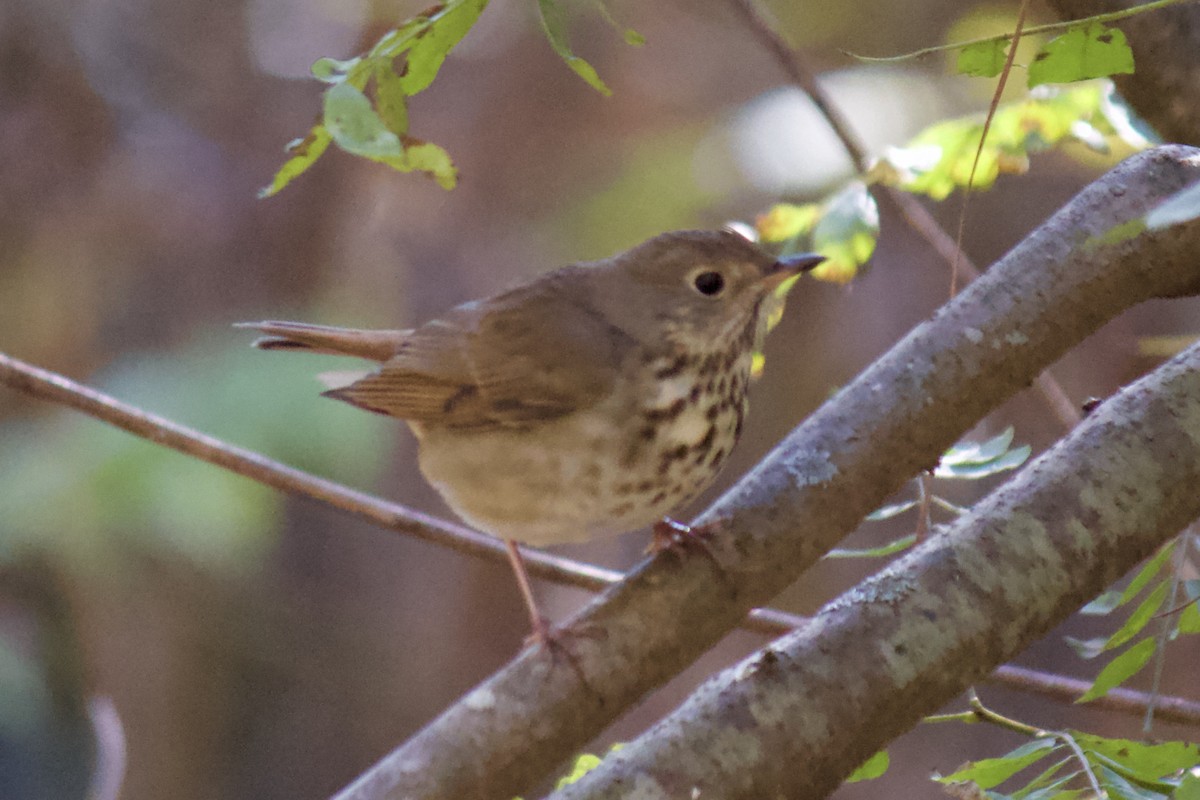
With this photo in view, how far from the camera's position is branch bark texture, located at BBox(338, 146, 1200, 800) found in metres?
1.51

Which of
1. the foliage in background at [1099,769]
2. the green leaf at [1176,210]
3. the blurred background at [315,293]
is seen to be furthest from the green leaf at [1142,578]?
the blurred background at [315,293]

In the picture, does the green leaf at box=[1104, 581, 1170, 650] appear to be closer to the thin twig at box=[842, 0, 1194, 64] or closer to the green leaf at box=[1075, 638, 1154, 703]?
the green leaf at box=[1075, 638, 1154, 703]

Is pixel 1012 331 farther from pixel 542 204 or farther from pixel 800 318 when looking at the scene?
pixel 542 204

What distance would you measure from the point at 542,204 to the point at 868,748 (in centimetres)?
427

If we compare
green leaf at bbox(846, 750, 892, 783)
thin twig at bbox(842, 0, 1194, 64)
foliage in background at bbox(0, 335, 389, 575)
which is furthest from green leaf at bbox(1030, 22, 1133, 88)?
foliage in background at bbox(0, 335, 389, 575)

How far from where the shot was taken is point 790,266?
204 centimetres

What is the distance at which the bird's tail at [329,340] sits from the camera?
2.48m

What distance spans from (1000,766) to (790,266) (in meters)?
1.03

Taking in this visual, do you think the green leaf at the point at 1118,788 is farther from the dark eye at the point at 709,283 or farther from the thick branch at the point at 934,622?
the dark eye at the point at 709,283

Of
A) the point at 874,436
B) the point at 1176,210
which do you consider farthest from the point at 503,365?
the point at 1176,210

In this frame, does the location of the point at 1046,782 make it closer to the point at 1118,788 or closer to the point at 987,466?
the point at 1118,788

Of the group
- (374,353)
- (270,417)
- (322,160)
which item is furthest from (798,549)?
(322,160)

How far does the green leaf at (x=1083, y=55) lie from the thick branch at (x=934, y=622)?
1.21ft

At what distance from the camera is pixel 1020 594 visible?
1289mm
